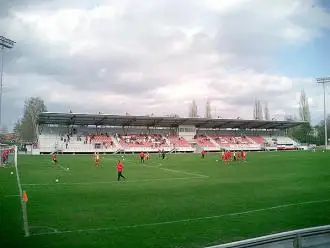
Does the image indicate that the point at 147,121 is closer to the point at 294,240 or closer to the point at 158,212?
the point at 158,212

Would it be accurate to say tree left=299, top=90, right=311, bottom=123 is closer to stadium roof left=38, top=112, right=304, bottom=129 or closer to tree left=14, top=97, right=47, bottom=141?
stadium roof left=38, top=112, right=304, bottom=129

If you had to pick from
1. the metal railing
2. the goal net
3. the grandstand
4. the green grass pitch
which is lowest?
the green grass pitch

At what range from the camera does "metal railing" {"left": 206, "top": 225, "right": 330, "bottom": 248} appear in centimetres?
805

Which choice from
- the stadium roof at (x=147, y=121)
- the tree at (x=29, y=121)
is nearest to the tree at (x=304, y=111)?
the stadium roof at (x=147, y=121)

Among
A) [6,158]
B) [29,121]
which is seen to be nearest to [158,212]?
[6,158]

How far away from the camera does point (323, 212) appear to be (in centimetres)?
1560

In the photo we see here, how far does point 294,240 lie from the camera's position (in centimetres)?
848

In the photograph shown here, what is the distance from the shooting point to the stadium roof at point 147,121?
265 ft

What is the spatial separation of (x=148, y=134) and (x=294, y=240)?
277 feet

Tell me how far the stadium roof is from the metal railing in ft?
235

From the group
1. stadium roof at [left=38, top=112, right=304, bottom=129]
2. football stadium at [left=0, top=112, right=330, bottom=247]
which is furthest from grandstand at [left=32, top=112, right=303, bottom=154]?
football stadium at [left=0, top=112, right=330, bottom=247]

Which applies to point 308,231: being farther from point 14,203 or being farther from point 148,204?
point 14,203

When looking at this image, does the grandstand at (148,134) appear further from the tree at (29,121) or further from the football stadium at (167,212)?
the football stadium at (167,212)

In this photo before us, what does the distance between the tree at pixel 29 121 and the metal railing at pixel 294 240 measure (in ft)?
331
